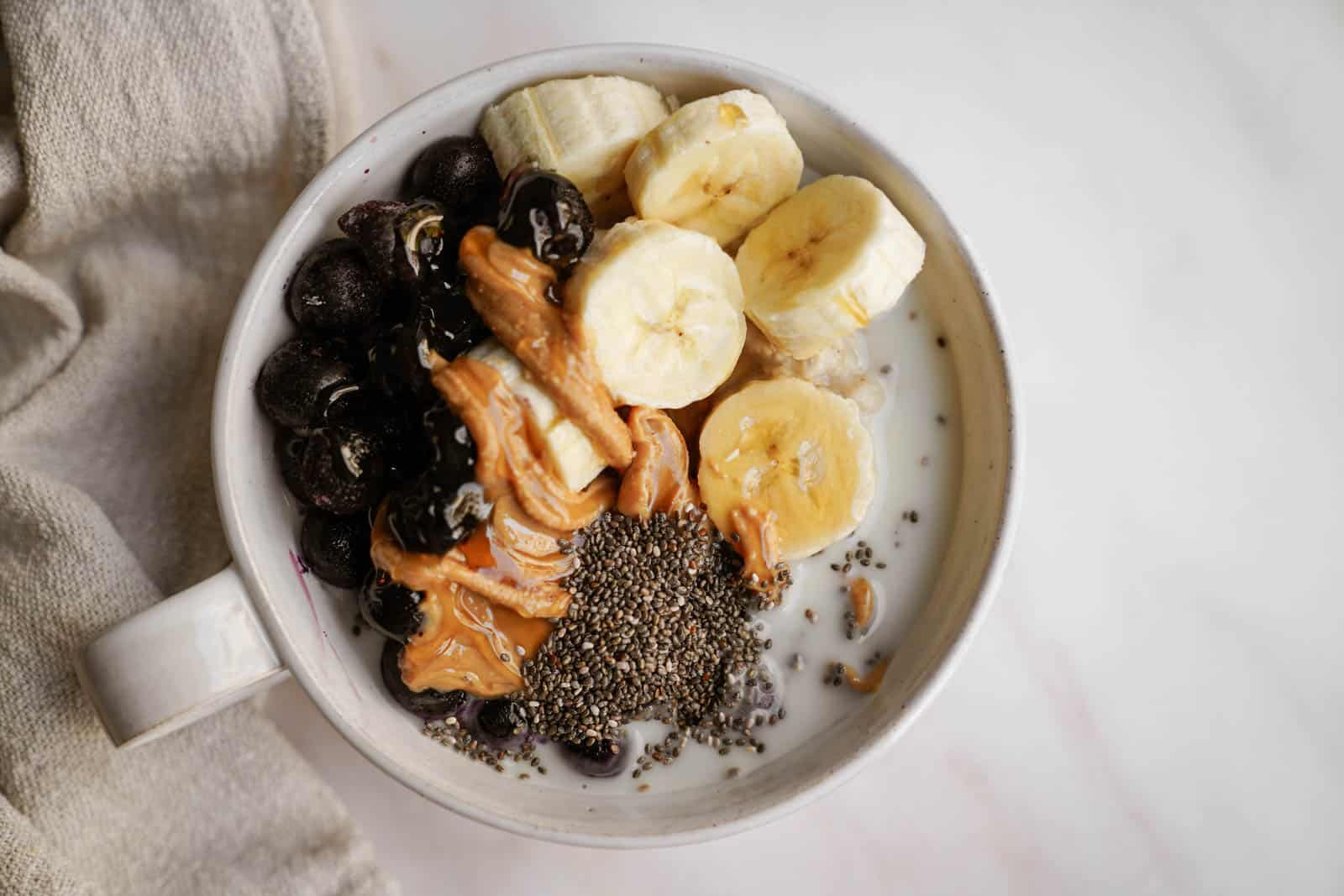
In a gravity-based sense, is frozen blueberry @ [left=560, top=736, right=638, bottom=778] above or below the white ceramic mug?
below

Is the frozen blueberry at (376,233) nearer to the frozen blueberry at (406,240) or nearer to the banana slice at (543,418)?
the frozen blueberry at (406,240)

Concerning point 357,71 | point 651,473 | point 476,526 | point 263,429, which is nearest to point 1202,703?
point 651,473

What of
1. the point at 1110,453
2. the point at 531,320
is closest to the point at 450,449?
the point at 531,320

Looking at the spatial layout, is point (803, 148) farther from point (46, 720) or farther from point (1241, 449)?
point (46, 720)

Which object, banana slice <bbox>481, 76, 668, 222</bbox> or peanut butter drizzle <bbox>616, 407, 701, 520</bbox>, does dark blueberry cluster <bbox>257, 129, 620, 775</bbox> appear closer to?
banana slice <bbox>481, 76, 668, 222</bbox>

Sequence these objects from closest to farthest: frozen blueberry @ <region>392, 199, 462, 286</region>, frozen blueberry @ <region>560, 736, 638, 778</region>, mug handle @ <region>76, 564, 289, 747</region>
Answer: mug handle @ <region>76, 564, 289, 747</region> → frozen blueberry @ <region>392, 199, 462, 286</region> → frozen blueberry @ <region>560, 736, 638, 778</region>

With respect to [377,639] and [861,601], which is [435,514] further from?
[861,601]

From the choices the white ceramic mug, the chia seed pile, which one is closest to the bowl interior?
the white ceramic mug

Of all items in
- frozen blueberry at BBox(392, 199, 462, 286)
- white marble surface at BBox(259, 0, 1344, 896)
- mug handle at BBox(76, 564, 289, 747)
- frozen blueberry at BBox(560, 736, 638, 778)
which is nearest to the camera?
mug handle at BBox(76, 564, 289, 747)
